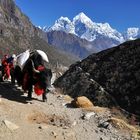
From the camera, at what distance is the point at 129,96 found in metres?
14.5

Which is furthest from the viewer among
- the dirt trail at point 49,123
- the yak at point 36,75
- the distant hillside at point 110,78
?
the distant hillside at point 110,78

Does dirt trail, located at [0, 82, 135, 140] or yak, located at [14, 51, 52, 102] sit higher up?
yak, located at [14, 51, 52, 102]

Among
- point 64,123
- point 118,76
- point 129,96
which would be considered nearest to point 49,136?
point 64,123

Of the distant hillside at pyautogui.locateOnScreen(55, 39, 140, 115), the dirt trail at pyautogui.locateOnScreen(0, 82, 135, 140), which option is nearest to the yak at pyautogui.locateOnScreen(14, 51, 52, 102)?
the dirt trail at pyautogui.locateOnScreen(0, 82, 135, 140)

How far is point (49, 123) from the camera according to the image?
10523 millimetres

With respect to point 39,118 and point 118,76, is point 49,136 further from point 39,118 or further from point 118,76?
point 118,76

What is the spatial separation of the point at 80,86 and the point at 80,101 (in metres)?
3.46

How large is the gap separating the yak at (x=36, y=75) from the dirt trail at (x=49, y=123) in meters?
0.49

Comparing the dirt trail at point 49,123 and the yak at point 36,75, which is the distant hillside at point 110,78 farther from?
the yak at point 36,75

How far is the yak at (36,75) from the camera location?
1355cm

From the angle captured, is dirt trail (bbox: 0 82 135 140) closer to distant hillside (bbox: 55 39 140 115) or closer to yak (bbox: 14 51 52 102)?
yak (bbox: 14 51 52 102)

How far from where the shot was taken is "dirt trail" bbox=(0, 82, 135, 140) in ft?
30.9

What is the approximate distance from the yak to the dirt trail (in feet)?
1.62

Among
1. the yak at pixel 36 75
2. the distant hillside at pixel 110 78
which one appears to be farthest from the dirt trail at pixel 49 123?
Answer: the distant hillside at pixel 110 78
